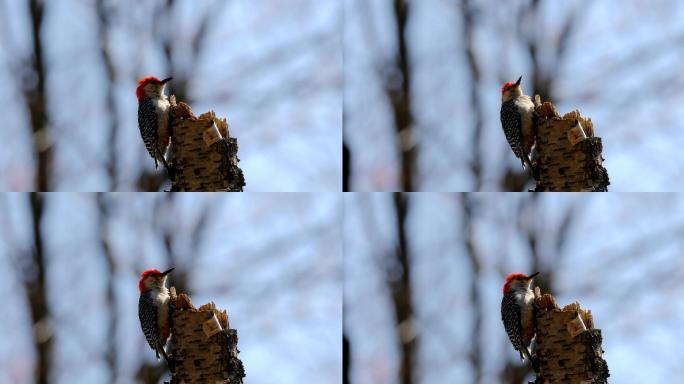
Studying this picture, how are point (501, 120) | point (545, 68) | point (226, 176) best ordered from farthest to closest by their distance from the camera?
point (545, 68)
point (501, 120)
point (226, 176)

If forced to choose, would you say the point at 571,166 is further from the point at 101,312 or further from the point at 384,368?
the point at 101,312

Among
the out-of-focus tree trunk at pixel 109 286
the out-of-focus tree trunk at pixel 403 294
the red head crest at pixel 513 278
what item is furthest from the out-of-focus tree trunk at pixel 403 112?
the out-of-focus tree trunk at pixel 109 286

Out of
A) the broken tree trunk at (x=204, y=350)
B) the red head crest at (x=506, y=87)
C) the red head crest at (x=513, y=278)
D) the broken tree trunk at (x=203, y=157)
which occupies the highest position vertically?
the red head crest at (x=506, y=87)

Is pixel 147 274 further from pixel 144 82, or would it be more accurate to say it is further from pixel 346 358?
pixel 346 358

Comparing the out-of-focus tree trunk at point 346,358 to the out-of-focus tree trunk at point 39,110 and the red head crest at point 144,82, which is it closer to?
the red head crest at point 144,82

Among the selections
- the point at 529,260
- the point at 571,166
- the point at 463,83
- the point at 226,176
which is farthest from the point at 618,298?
the point at 226,176
